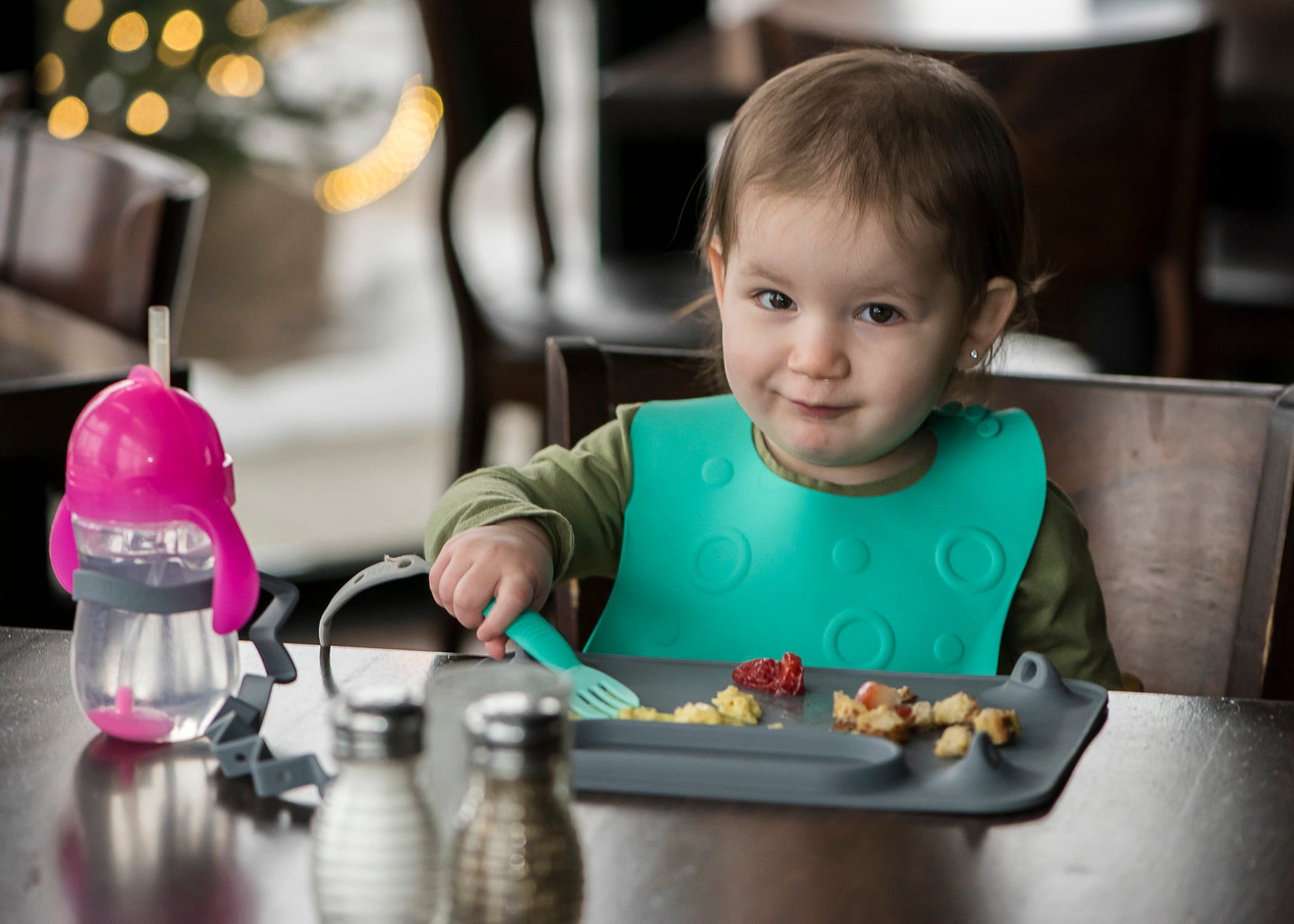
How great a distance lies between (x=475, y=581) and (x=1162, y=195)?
1496mm

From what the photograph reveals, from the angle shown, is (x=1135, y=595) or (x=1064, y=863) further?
(x=1135, y=595)

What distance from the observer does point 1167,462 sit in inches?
46.4

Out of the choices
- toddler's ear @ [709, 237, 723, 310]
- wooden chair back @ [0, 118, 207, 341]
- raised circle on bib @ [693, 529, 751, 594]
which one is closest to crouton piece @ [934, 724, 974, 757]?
raised circle on bib @ [693, 529, 751, 594]

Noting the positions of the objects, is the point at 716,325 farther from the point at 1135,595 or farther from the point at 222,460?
the point at 222,460

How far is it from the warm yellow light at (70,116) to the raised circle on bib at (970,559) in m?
2.53

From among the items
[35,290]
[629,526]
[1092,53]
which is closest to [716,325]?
[629,526]

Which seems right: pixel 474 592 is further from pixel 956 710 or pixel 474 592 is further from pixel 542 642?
pixel 956 710

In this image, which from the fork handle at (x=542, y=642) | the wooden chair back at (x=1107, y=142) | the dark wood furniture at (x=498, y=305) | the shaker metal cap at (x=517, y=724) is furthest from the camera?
the dark wood furniture at (x=498, y=305)

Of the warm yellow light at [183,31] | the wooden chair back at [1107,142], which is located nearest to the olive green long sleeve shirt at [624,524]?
the wooden chair back at [1107,142]

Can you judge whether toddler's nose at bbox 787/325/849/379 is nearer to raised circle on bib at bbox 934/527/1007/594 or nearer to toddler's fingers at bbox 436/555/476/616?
raised circle on bib at bbox 934/527/1007/594

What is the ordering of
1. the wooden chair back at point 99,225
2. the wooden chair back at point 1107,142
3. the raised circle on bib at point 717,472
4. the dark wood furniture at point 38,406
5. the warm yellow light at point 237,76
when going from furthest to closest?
the warm yellow light at point 237,76
the wooden chair back at point 1107,142
the wooden chair back at point 99,225
the dark wood furniture at point 38,406
the raised circle on bib at point 717,472

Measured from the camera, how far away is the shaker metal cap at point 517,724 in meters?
0.48

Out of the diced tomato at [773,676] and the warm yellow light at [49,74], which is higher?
the warm yellow light at [49,74]

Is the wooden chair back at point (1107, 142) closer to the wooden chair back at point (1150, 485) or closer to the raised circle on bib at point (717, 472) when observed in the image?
the wooden chair back at point (1150, 485)
